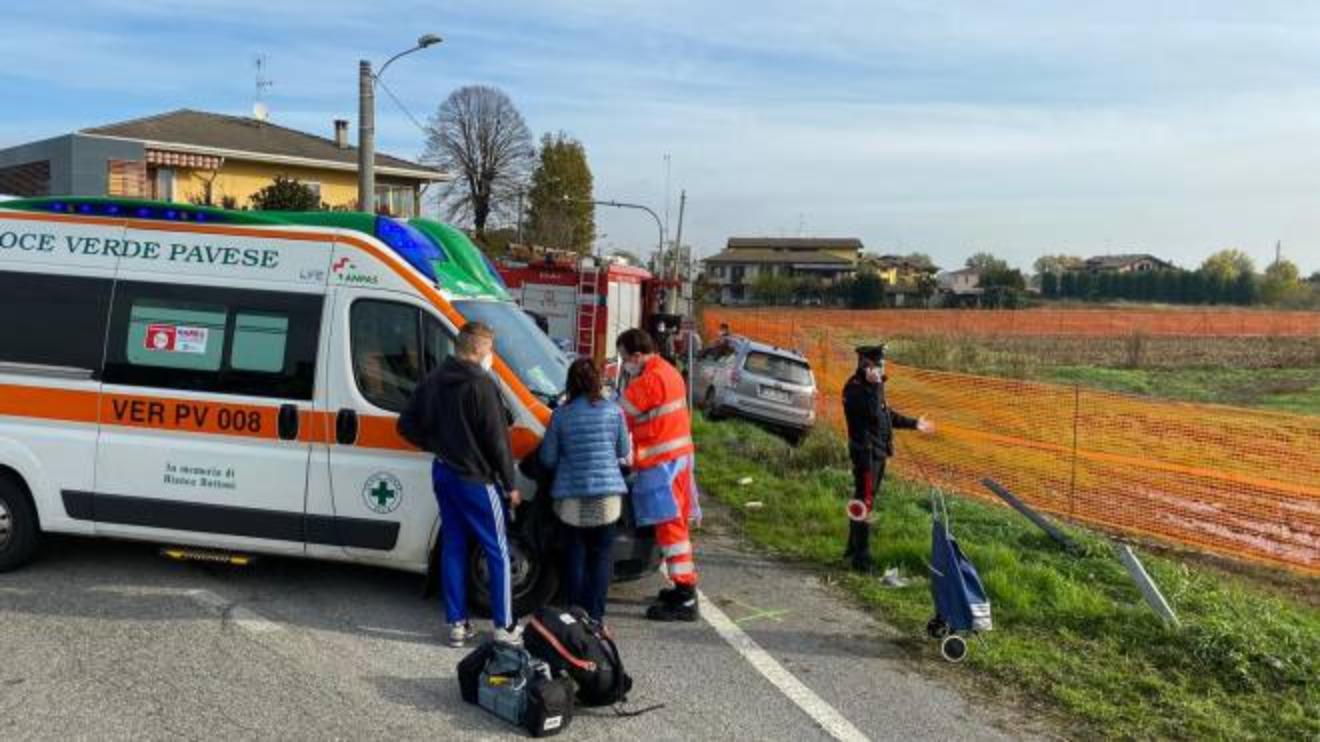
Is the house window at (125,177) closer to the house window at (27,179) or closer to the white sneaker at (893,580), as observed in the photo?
the house window at (27,179)

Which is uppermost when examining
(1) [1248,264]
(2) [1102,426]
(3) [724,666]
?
(1) [1248,264]

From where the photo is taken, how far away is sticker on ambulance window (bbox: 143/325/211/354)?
6297 mm

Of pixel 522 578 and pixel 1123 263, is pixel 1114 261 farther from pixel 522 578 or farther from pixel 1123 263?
pixel 522 578

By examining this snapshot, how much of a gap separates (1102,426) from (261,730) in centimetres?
965

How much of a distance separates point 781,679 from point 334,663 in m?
2.25

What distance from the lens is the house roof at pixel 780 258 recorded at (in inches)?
5118

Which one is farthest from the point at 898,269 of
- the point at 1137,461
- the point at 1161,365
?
the point at 1137,461

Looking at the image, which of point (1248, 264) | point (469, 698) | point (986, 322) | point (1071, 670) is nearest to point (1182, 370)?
point (986, 322)

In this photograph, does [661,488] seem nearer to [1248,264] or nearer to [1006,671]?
[1006,671]

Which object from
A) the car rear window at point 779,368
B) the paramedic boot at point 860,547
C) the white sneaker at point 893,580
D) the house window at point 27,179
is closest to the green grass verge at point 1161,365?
the car rear window at point 779,368

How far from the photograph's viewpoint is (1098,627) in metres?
6.32

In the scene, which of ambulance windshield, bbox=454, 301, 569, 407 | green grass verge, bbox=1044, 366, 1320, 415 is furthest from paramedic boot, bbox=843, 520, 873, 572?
green grass verge, bbox=1044, 366, 1320, 415

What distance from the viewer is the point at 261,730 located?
437 cm

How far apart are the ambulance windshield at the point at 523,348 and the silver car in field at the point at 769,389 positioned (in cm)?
958
